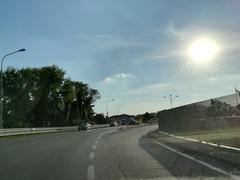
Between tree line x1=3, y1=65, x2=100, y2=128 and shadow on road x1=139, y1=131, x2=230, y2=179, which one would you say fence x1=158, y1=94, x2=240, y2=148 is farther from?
tree line x1=3, y1=65, x2=100, y2=128

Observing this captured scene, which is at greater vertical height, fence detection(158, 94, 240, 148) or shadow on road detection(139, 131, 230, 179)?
fence detection(158, 94, 240, 148)

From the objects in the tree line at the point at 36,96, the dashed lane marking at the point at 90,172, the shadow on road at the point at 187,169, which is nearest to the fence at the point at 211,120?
the shadow on road at the point at 187,169

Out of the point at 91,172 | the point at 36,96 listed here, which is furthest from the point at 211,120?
the point at 36,96

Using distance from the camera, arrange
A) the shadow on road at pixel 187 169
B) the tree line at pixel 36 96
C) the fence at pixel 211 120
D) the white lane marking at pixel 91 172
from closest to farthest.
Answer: the shadow on road at pixel 187 169
the white lane marking at pixel 91 172
the fence at pixel 211 120
the tree line at pixel 36 96

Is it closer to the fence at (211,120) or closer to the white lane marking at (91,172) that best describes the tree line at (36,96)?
the fence at (211,120)

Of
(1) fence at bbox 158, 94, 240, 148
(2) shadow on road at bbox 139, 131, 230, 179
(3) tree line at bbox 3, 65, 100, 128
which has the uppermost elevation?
(3) tree line at bbox 3, 65, 100, 128

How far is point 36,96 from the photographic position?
12138 cm

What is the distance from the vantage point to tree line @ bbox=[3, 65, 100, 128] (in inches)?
4525

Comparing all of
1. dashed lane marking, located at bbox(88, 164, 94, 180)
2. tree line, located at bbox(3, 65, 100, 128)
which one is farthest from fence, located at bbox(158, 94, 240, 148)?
tree line, located at bbox(3, 65, 100, 128)

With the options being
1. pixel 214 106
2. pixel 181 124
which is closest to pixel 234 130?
pixel 181 124

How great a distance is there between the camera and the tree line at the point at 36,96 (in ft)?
377

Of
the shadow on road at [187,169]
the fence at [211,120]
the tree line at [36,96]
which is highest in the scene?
the tree line at [36,96]

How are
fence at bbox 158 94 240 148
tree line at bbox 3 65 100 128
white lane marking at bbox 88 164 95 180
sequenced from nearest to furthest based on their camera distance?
white lane marking at bbox 88 164 95 180, fence at bbox 158 94 240 148, tree line at bbox 3 65 100 128

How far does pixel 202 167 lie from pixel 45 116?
367 ft
